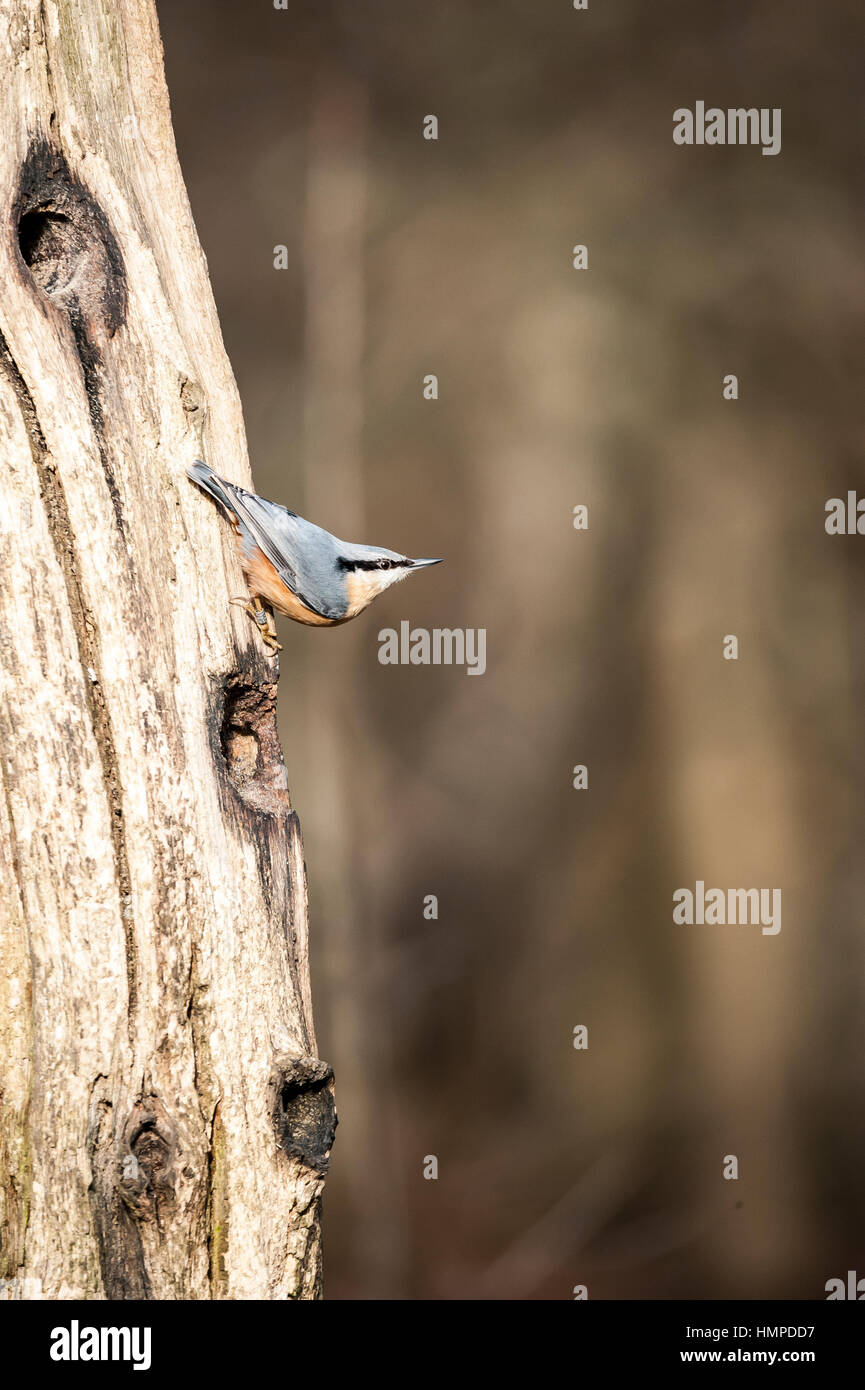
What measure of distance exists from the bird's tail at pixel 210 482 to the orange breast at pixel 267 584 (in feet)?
0.18

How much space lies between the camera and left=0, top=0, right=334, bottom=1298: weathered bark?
50.6 inches

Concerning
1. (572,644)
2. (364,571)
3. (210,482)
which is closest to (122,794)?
(210,482)

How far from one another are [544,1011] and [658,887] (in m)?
0.60

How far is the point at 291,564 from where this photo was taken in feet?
5.29

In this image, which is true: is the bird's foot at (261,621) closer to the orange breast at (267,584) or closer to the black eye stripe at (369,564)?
the orange breast at (267,584)

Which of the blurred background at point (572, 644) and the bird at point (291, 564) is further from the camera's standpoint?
the blurred background at point (572, 644)

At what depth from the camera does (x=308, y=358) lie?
3.66 metres

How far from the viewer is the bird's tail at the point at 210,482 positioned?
4.85ft

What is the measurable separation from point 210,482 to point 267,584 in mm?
178

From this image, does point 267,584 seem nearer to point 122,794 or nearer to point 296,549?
point 296,549

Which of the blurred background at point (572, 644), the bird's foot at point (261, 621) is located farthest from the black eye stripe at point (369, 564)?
the blurred background at point (572, 644)
